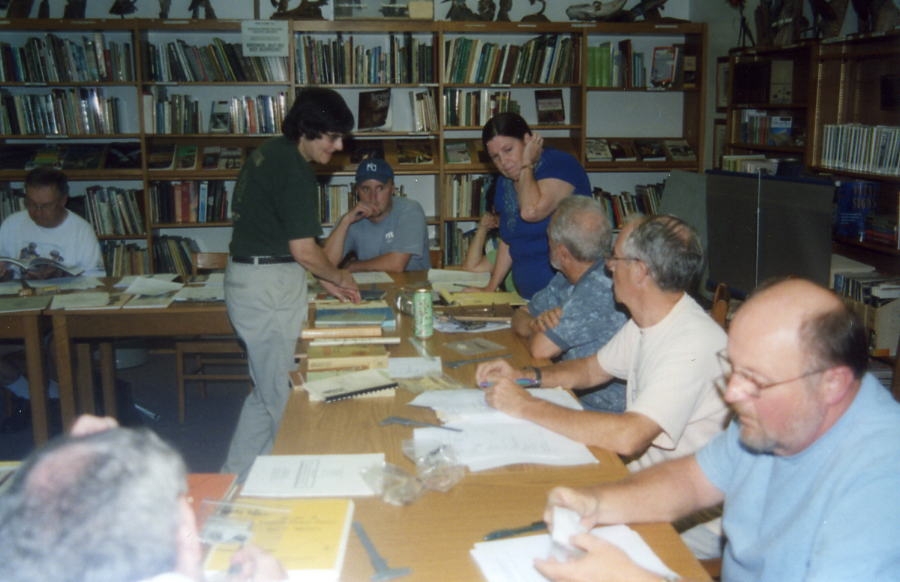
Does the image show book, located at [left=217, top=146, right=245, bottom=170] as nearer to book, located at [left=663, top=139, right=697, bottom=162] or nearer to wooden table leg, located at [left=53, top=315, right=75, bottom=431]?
wooden table leg, located at [left=53, top=315, right=75, bottom=431]

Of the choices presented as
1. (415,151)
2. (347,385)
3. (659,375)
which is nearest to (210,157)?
(415,151)

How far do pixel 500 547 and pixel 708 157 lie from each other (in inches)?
200

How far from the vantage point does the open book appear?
3777 millimetres

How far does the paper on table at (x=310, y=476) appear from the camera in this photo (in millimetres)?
1513

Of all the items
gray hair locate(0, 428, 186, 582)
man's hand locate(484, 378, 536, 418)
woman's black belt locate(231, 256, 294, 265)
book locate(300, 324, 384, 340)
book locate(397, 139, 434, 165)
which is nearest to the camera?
gray hair locate(0, 428, 186, 582)

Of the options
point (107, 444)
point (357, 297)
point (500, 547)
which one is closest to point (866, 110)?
point (357, 297)

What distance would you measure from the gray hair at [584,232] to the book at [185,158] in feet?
11.8

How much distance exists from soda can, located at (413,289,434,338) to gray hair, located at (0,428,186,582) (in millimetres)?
1985

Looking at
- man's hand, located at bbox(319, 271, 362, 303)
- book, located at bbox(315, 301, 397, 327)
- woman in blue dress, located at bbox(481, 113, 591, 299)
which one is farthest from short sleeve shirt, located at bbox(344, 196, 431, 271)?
book, located at bbox(315, 301, 397, 327)

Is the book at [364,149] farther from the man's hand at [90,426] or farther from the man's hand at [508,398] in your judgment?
the man's hand at [90,426]

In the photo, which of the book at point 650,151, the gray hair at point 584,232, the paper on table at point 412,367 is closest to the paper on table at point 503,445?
the paper on table at point 412,367

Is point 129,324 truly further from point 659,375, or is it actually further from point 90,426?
point 90,426

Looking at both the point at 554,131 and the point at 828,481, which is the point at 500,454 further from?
the point at 554,131

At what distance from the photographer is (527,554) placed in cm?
130
